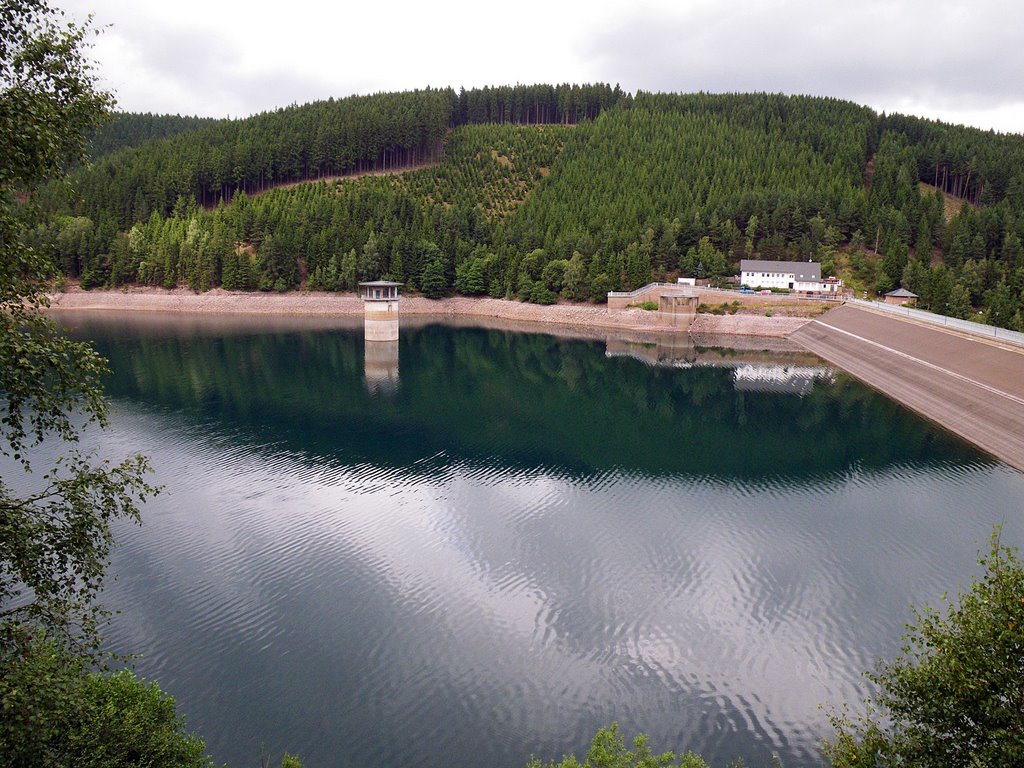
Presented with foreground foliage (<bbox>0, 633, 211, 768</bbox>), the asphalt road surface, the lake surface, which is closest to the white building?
the asphalt road surface

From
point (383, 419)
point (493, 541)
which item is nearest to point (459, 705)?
point (493, 541)

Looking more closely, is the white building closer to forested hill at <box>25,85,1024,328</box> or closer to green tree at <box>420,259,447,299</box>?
forested hill at <box>25,85,1024,328</box>

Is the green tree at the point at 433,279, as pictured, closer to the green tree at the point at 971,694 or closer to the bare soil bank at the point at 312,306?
the bare soil bank at the point at 312,306

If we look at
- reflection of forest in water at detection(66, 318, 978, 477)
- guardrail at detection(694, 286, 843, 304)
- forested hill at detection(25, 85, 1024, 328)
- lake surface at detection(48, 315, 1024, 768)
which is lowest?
lake surface at detection(48, 315, 1024, 768)

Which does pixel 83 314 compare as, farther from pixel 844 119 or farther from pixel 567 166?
pixel 844 119

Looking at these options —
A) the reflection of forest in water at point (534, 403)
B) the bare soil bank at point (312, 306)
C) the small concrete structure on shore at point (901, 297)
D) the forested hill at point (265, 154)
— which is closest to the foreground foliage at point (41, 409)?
the reflection of forest in water at point (534, 403)
